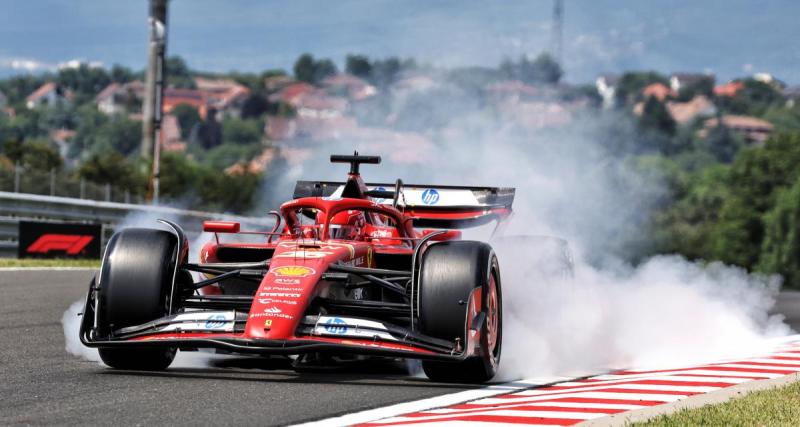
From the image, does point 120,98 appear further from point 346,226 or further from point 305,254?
point 305,254

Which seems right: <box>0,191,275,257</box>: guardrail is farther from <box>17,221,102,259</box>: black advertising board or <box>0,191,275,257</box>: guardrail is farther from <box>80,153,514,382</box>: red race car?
<box>80,153,514,382</box>: red race car

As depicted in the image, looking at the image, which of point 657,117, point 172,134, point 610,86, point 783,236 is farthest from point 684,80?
point 172,134

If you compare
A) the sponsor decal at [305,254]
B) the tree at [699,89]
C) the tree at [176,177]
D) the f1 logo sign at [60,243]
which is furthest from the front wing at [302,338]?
the tree at [176,177]

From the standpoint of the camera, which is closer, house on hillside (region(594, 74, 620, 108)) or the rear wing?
the rear wing

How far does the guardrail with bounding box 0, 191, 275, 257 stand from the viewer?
22.4 m

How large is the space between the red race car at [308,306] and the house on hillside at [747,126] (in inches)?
2873

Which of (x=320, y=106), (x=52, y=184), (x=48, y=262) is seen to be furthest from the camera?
(x=320, y=106)

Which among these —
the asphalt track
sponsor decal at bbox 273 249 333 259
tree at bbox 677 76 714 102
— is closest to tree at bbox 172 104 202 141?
tree at bbox 677 76 714 102

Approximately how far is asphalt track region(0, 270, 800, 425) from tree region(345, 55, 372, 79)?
18.2 meters

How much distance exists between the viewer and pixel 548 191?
22.8 meters

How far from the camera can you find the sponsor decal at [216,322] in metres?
9.05

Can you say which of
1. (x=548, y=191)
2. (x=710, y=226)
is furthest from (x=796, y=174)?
(x=548, y=191)

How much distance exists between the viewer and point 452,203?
14227 mm

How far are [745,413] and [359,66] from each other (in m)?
22.4
